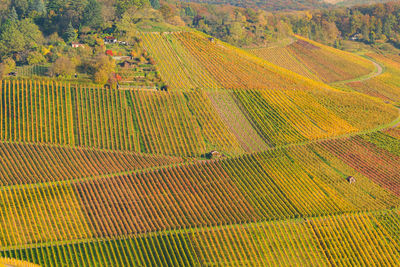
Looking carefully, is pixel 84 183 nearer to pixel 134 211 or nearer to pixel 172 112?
pixel 134 211

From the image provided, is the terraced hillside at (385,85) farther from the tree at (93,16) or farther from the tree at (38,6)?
the tree at (38,6)

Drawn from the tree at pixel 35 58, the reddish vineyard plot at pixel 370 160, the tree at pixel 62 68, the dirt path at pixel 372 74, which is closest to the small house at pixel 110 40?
the tree at pixel 35 58

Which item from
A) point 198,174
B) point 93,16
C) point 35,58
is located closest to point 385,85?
point 93,16

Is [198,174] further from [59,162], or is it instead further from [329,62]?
[329,62]

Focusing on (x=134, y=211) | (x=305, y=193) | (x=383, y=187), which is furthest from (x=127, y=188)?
(x=383, y=187)

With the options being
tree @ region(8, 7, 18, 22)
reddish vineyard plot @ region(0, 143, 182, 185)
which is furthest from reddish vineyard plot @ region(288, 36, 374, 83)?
tree @ region(8, 7, 18, 22)

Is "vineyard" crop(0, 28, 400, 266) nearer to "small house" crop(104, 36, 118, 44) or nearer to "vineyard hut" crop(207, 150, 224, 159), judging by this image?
"vineyard hut" crop(207, 150, 224, 159)
